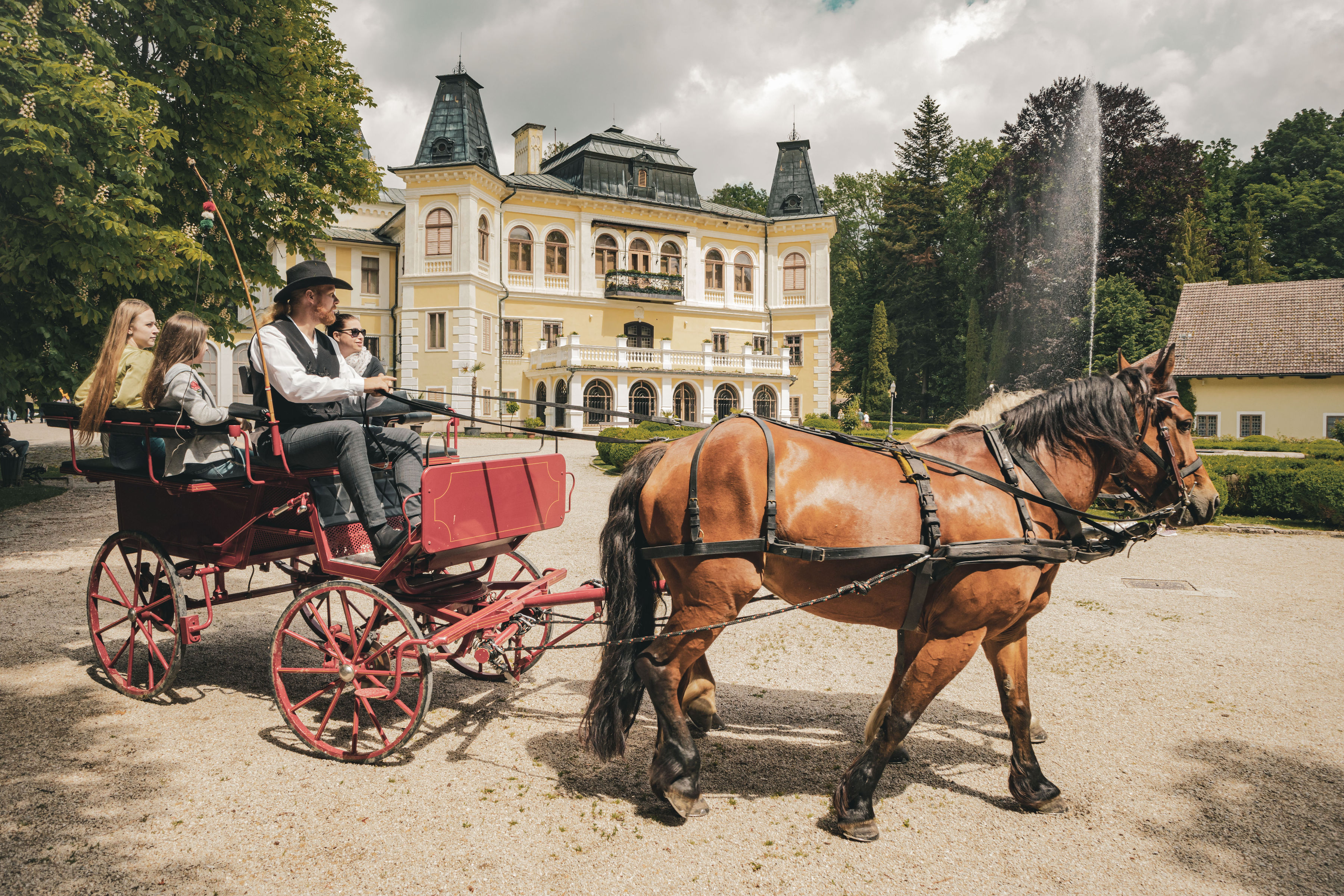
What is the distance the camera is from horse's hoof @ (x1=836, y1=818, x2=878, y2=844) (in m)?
3.68

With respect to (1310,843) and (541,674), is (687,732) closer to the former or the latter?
(541,674)

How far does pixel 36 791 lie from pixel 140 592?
5.85 ft

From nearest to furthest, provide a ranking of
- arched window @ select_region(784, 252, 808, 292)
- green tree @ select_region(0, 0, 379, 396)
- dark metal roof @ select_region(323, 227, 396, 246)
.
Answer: green tree @ select_region(0, 0, 379, 396) < dark metal roof @ select_region(323, 227, 396, 246) < arched window @ select_region(784, 252, 808, 292)

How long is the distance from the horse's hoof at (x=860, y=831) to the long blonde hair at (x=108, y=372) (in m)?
5.13

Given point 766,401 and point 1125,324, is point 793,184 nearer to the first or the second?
point 766,401

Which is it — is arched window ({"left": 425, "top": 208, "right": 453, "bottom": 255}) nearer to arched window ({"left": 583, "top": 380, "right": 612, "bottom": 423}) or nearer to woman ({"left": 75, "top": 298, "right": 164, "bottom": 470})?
arched window ({"left": 583, "top": 380, "right": 612, "bottom": 423})

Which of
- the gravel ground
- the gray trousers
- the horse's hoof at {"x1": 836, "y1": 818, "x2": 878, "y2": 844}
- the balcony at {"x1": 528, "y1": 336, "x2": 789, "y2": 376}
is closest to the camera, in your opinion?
the gravel ground

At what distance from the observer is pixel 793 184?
142 ft

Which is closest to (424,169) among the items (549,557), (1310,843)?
(549,557)

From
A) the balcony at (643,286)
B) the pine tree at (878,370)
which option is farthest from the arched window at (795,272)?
the pine tree at (878,370)

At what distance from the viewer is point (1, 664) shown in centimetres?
577

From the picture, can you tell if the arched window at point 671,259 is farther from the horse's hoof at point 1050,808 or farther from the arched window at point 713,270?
the horse's hoof at point 1050,808

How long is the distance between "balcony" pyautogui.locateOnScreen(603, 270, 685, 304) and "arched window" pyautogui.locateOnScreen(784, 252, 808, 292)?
6765mm

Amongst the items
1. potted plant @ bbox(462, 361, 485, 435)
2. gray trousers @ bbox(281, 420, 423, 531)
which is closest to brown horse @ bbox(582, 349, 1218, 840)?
gray trousers @ bbox(281, 420, 423, 531)
